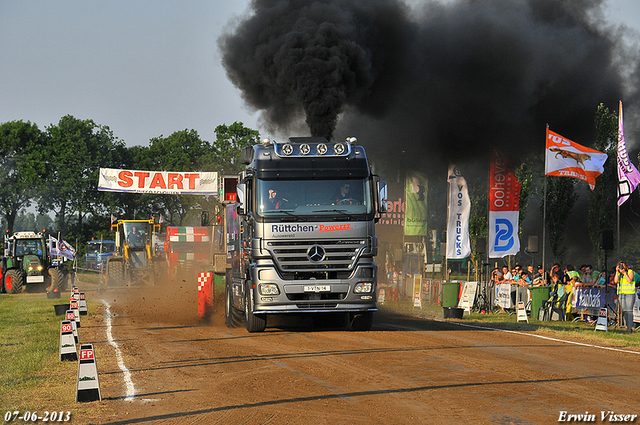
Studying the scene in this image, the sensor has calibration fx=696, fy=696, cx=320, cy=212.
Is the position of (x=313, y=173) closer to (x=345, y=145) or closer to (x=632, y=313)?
(x=345, y=145)

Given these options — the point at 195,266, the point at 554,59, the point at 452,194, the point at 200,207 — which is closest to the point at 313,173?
Answer: the point at 452,194

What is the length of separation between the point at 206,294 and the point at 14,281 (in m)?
18.5

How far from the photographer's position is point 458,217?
26703 millimetres

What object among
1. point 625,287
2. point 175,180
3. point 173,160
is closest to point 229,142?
point 173,160

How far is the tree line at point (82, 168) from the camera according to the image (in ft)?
235

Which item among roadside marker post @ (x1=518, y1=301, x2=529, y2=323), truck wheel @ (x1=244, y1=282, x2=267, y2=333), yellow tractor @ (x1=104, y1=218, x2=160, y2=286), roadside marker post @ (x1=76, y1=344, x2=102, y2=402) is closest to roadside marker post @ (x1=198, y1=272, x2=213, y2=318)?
truck wheel @ (x1=244, y1=282, x2=267, y2=333)

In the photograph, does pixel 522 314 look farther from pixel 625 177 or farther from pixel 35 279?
pixel 35 279

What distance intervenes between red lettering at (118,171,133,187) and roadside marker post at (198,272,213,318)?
19446 millimetres

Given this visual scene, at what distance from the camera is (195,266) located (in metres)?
32.3

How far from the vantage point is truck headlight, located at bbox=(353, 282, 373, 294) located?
13.8 meters

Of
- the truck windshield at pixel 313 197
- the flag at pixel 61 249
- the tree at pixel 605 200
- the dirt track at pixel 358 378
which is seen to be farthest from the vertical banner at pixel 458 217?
the flag at pixel 61 249

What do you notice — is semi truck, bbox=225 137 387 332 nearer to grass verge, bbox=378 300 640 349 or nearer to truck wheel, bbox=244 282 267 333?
truck wheel, bbox=244 282 267 333

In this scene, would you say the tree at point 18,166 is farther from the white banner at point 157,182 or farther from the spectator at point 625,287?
the spectator at point 625,287

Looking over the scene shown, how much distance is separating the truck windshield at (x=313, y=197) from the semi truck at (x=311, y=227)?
0.02 meters
